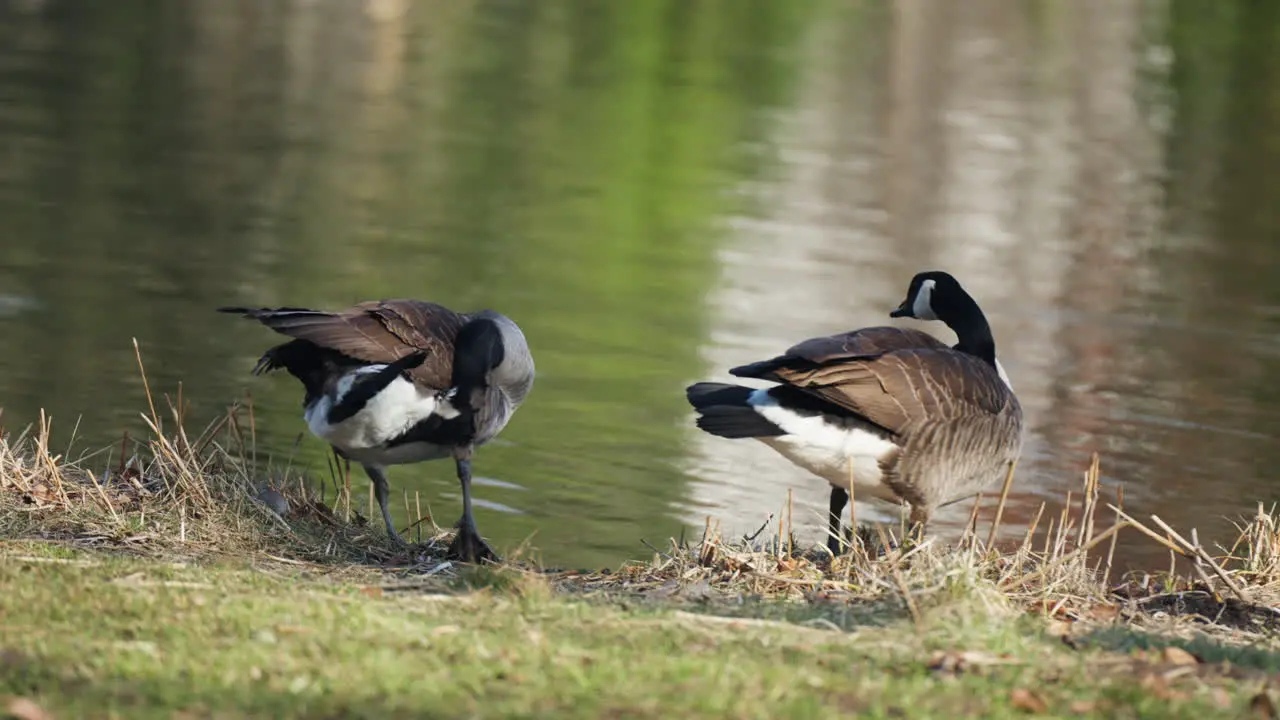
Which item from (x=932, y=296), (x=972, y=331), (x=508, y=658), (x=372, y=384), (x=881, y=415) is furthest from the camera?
(x=932, y=296)

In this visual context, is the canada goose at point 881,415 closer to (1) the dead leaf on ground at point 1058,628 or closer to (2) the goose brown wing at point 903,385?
(2) the goose brown wing at point 903,385

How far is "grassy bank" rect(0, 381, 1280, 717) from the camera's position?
5.02 metres

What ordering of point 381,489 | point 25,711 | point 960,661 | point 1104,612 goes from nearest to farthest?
point 25,711
point 960,661
point 1104,612
point 381,489

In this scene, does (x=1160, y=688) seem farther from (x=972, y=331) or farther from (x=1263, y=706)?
(x=972, y=331)

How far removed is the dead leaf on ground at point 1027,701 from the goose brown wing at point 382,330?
12.2ft

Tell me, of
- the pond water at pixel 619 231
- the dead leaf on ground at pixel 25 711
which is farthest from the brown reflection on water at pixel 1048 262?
the dead leaf on ground at pixel 25 711

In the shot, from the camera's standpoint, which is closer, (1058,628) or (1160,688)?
(1160,688)

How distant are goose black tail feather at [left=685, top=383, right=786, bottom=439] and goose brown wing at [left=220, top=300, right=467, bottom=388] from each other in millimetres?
1220

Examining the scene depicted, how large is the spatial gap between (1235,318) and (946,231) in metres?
4.66

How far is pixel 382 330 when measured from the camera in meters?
8.24

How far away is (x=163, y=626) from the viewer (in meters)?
5.55

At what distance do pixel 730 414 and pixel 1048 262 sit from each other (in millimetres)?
14400

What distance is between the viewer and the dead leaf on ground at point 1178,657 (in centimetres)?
580

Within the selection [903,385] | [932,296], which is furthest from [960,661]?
[932,296]
